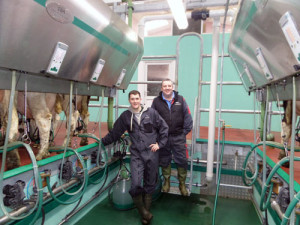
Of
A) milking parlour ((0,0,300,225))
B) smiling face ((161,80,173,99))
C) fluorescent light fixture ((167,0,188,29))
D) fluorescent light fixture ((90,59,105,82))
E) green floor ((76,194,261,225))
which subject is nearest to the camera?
milking parlour ((0,0,300,225))

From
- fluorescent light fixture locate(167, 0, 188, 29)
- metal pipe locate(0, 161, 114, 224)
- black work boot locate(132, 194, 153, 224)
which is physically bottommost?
black work boot locate(132, 194, 153, 224)

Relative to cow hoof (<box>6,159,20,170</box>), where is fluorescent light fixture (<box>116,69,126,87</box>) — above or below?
above

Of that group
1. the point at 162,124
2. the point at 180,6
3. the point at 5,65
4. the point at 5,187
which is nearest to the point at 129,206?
the point at 162,124

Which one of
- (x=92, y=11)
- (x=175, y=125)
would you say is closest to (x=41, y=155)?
(x=92, y=11)

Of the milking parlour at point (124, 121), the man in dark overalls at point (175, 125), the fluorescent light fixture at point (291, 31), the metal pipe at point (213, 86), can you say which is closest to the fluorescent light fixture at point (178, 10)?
the milking parlour at point (124, 121)

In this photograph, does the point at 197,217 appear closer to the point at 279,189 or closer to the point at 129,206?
the point at 129,206

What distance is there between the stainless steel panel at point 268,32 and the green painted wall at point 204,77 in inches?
148

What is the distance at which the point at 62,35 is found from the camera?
56.9 inches

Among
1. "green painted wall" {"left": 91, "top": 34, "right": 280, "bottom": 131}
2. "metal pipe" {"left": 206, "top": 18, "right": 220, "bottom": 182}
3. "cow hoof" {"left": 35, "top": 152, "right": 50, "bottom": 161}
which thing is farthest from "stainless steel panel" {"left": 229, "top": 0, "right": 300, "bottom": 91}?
"green painted wall" {"left": 91, "top": 34, "right": 280, "bottom": 131}

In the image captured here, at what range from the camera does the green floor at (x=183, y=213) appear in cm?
235

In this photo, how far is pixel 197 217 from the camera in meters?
2.44

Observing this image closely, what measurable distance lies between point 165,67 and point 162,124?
4.16 meters

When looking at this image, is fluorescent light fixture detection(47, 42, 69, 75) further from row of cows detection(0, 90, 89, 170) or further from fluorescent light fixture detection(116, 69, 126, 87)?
fluorescent light fixture detection(116, 69, 126, 87)

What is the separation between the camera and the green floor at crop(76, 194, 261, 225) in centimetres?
235
